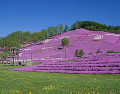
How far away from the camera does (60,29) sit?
126 metres

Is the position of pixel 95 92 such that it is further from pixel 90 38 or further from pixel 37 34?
pixel 37 34

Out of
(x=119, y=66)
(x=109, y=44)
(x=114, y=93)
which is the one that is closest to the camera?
(x=114, y=93)

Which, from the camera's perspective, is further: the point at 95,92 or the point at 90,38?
the point at 90,38

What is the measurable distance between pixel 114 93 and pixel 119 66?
11.8 meters

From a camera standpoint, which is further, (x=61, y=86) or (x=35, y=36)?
(x=35, y=36)

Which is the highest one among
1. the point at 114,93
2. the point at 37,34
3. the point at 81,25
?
the point at 81,25

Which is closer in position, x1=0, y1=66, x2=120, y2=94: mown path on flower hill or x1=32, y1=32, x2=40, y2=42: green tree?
x1=0, y1=66, x2=120, y2=94: mown path on flower hill

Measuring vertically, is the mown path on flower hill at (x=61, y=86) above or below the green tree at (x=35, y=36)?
below

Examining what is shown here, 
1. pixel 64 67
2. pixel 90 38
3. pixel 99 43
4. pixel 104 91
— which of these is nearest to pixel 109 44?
pixel 99 43

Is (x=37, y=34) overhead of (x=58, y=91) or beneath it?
overhead

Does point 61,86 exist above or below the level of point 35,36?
below

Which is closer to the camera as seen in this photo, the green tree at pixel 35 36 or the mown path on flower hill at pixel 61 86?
the mown path on flower hill at pixel 61 86

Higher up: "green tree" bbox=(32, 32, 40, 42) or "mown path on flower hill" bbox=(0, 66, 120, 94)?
"green tree" bbox=(32, 32, 40, 42)

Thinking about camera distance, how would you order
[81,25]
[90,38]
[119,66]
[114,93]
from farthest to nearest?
1. [81,25]
2. [90,38]
3. [119,66]
4. [114,93]
